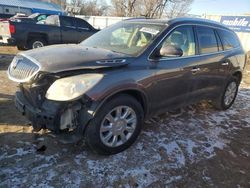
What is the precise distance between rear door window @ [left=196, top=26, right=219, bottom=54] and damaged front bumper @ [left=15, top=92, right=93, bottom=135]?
2547 mm

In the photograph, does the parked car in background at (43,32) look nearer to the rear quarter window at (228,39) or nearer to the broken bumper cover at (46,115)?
the rear quarter window at (228,39)

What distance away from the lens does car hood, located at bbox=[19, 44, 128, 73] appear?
3.10 m

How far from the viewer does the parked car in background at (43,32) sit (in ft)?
33.9

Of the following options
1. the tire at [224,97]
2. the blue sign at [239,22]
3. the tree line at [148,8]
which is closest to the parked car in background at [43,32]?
the tire at [224,97]

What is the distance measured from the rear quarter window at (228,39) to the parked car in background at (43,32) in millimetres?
7670

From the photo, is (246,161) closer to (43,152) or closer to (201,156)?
(201,156)

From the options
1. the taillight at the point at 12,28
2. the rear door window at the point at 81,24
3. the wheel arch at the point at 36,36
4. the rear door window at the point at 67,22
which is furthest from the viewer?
the rear door window at the point at 81,24

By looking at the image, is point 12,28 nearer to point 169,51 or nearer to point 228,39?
point 228,39

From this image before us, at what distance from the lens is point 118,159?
3531 mm

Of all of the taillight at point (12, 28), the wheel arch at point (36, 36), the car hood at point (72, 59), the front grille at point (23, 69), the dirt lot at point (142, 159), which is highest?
Result: the car hood at point (72, 59)

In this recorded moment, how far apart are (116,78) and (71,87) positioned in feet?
1.88

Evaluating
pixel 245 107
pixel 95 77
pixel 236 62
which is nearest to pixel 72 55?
pixel 95 77

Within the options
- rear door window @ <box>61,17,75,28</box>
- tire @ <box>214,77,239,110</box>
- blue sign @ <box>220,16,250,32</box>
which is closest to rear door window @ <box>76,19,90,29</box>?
rear door window @ <box>61,17,75,28</box>

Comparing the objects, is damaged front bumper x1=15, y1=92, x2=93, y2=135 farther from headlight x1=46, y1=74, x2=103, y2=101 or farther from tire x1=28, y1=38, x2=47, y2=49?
tire x1=28, y1=38, x2=47, y2=49
